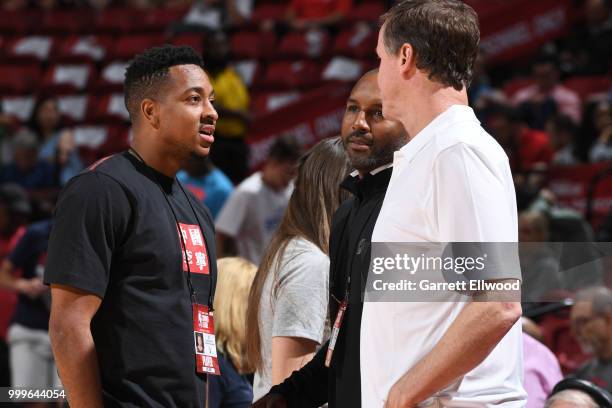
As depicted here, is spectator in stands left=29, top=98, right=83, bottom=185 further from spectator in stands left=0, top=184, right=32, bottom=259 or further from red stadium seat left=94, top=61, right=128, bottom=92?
spectator in stands left=0, top=184, right=32, bottom=259

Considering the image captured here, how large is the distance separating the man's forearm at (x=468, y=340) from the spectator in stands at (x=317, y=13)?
9.80 m

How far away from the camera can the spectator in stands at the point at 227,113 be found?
8953mm

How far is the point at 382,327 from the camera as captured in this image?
7.33 feet

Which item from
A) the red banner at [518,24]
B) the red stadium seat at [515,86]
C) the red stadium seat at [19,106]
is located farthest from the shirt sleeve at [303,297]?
the red stadium seat at [19,106]

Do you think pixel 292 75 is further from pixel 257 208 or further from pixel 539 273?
pixel 539 273

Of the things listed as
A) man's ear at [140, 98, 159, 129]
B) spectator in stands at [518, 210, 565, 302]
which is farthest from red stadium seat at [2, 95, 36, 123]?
man's ear at [140, 98, 159, 129]

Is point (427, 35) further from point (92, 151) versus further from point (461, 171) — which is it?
point (92, 151)

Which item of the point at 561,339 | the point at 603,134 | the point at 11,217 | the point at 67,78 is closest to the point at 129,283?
the point at 561,339

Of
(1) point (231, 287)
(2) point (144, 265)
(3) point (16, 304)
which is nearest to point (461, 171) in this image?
(2) point (144, 265)

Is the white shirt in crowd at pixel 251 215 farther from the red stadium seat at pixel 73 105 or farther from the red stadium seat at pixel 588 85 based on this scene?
the red stadium seat at pixel 73 105

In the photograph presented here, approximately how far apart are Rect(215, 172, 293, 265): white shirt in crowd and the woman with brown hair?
127 inches

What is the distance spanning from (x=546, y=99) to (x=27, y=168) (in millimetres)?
4767

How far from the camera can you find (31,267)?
21.7ft

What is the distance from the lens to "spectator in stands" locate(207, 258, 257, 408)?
3.62 metres
